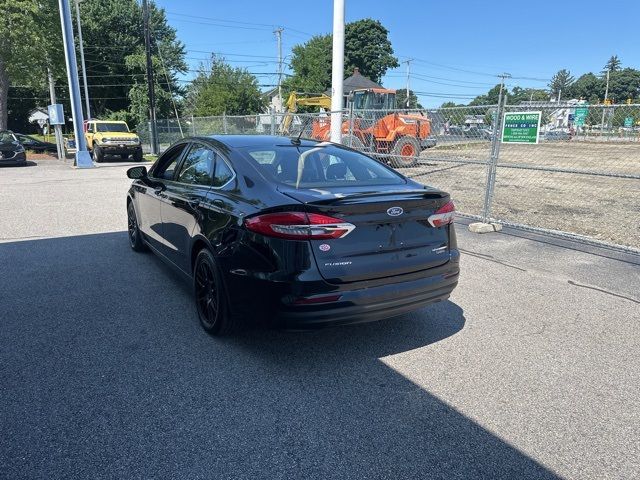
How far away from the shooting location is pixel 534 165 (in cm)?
1183

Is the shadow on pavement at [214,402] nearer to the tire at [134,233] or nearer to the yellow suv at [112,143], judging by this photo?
the tire at [134,233]

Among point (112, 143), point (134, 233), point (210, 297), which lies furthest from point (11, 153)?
point (210, 297)

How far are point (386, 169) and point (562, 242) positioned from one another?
406 centimetres

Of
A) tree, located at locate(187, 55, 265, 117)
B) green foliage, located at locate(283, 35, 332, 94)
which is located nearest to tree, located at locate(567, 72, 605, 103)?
green foliage, located at locate(283, 35, 332, 94)

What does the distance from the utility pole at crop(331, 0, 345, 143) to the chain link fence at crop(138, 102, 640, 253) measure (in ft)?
0.91

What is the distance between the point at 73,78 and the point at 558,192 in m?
18.4

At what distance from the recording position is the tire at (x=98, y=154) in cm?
2250

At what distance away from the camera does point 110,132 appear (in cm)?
2355

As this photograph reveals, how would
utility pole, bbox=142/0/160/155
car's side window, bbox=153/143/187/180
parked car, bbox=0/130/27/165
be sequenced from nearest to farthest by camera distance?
car's side window, bbox=153/143/187/180, parked car, bbox=0/130/27/165, utility pole, bbox=142/0/160/155

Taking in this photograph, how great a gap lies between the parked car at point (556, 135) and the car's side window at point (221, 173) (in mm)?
6957

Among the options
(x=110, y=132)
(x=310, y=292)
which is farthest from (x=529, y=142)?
(x=110, y=132)

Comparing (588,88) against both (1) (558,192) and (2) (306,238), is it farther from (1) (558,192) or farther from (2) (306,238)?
(2) (306,238)

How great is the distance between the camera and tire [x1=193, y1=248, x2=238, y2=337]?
3.59m

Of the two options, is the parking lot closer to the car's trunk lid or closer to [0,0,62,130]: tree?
the car's trunk lid
